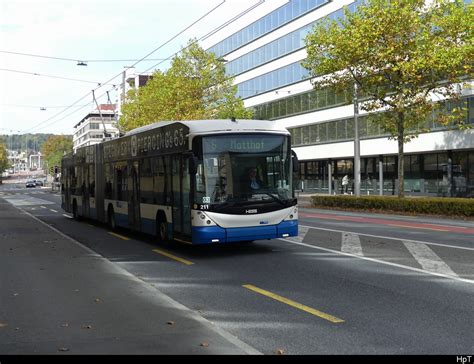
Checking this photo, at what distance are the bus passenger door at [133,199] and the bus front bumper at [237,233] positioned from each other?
429cm

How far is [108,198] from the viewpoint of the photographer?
18344 millimetres

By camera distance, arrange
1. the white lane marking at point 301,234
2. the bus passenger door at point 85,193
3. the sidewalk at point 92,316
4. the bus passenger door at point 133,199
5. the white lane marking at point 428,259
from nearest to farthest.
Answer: the sidewalk at point 92,316 → the white lane marking at point 428,259 → the white lane marking at point 301,234 → the bus passenger door at point 133,199 → the bus passenger door at point 85,193

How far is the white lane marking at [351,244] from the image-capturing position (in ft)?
38.9

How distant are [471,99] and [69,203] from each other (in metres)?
24.2

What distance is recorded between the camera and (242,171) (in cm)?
1147

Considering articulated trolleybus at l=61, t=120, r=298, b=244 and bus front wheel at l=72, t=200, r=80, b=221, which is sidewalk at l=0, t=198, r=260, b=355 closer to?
articulated trolleybus at l=61, t=120, r=298, b=244

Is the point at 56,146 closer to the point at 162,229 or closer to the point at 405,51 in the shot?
the point at 405,51

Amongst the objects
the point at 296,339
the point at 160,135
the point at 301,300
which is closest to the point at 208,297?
the point at 301,300

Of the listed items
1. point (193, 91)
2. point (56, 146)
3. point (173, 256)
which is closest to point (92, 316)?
point (173, 256)

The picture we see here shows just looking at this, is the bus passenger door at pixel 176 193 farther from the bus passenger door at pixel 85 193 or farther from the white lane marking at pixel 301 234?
the bus passenger door at pixel 85 193

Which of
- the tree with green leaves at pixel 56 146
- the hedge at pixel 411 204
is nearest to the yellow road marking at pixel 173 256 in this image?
the hedge at pixel 411 204

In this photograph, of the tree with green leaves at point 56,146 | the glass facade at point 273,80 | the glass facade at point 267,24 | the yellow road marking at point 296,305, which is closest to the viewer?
the yellow road marking at point 296,305

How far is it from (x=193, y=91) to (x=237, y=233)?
34.2 m

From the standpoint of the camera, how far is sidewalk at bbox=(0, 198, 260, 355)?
525cm
